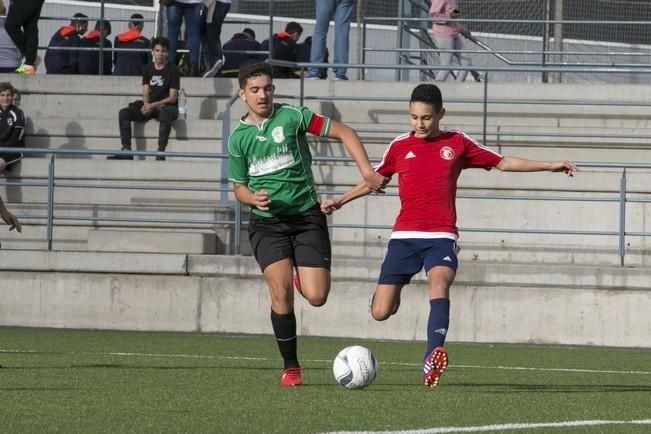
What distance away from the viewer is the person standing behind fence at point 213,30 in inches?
763

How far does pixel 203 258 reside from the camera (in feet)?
51.3

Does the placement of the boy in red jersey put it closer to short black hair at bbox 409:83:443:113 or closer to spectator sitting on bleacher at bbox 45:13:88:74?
short black hair at bbox 409:83:443:113

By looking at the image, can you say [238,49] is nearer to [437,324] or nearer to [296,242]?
[296,242]

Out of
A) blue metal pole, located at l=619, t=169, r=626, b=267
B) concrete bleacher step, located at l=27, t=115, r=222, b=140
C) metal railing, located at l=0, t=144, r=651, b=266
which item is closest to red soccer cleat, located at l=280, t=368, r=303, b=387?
metal railing, located at l=0, t=144, r=651, b=266

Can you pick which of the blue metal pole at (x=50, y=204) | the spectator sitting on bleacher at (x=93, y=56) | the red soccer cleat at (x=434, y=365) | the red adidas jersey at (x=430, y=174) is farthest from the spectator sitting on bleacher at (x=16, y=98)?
the red soccer cleat at (x=434, y=365)

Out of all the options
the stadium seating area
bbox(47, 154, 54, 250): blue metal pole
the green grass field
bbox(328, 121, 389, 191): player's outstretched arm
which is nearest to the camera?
the green grass field

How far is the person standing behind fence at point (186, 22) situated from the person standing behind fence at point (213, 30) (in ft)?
0.40

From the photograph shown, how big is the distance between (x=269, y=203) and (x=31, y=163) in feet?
31.5

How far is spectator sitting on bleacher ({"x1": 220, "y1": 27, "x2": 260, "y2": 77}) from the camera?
67.9ft

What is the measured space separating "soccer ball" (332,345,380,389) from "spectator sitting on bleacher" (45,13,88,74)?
42.8 ft

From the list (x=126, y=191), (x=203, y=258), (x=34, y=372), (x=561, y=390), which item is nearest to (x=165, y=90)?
(x=126, y=191)

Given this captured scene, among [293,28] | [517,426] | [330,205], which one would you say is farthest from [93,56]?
[517,426]

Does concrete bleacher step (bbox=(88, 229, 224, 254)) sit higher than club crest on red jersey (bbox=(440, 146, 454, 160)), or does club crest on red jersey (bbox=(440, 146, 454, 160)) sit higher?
club crest on red jersey (bbox=(440, 146, 454, 160))

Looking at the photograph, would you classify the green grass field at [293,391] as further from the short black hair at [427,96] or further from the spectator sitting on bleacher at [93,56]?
the spectator sitting on bleacher at [93,56]
